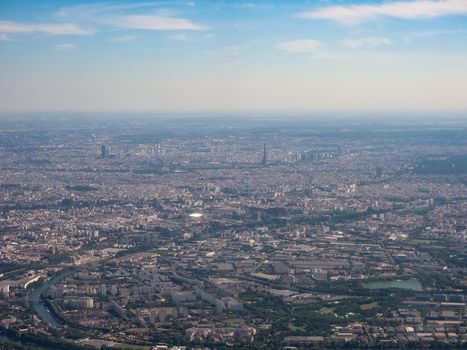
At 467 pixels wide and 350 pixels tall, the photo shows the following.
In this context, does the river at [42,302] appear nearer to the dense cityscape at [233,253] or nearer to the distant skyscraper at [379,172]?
the dense cityscape at [233,253]

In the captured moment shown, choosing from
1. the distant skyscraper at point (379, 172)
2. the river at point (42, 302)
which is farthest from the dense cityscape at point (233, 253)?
the distant skyscraper at point (379, 172)

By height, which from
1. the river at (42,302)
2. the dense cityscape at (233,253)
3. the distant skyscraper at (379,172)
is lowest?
the river at (42,302)

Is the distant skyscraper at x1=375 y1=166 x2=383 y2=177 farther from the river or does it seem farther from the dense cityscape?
the river

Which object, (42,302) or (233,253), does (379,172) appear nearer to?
(233,253)

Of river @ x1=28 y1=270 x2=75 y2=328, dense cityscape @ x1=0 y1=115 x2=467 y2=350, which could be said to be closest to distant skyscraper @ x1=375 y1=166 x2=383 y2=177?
dense cityscape @ x1=0 y1=115 x2=467 y2=350

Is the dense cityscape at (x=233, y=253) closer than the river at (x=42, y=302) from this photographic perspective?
Yes

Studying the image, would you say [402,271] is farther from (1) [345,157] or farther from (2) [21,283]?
(1) [345,157]

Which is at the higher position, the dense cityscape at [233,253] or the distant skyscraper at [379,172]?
the distant skyscraper at [379,172]

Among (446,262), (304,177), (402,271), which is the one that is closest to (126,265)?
(402,271)

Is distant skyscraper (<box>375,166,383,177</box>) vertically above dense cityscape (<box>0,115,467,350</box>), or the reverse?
distant skyscraper (<box>375,166,383,177</box>)
